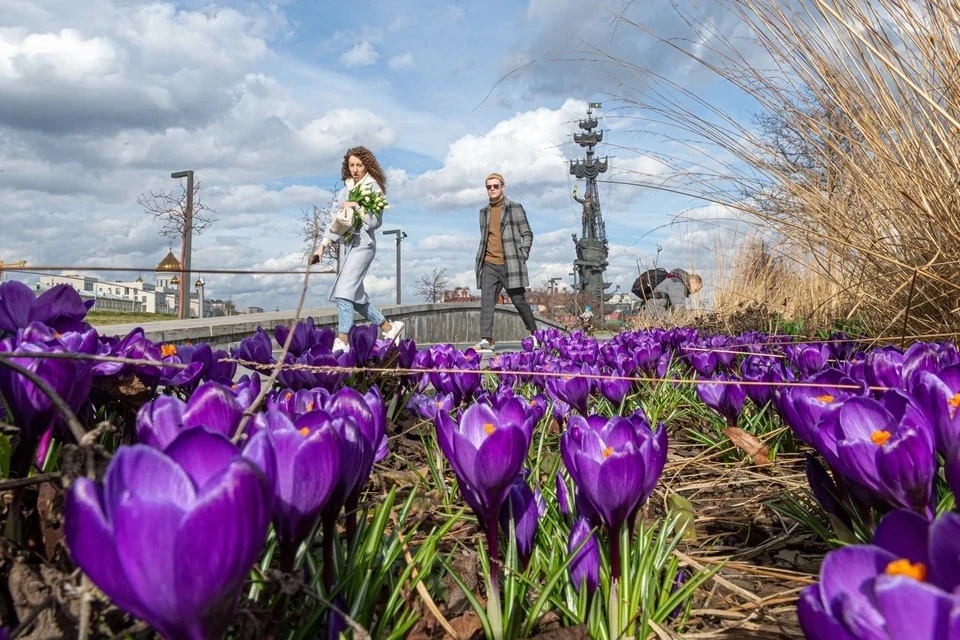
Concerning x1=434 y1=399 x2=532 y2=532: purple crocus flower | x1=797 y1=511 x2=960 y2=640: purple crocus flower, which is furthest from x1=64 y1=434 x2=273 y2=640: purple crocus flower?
x1=434 y1=399 x2=532 y2=532: purple crocus flower

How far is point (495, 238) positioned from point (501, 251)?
20 centimetres

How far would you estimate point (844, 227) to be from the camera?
9.86 feet

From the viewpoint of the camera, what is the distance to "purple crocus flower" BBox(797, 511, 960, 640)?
41 centimetres

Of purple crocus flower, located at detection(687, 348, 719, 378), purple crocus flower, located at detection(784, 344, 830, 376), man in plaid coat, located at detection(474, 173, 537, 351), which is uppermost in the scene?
man in plaid coat, located at detection(474, 173, 537, 351)

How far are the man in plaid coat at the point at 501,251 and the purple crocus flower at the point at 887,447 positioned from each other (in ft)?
26.7

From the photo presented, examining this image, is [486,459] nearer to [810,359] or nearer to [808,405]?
[808,405]

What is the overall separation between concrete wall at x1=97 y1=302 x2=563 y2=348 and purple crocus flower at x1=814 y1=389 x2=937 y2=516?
471 centimetres

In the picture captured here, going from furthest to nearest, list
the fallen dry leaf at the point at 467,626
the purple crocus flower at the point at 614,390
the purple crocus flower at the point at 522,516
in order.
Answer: the purple crocus flower at the point at 614,390
the purple crocus flower at the point at 522,516
the fallen dry leaf at the point at 467,626

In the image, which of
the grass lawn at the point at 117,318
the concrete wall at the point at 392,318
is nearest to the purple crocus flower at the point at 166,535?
the concrete wall at the point at 392,318

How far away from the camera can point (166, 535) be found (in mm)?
479

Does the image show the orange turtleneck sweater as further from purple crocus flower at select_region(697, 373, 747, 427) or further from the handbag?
purple crocus flower at select_region(697, 373, 747, 427)

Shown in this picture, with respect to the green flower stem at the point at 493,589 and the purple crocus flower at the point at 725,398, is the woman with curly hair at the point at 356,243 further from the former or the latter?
the green flower stem at the point at 493,589

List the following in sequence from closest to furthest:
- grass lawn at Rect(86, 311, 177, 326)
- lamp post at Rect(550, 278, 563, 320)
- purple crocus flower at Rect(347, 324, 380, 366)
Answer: purple crocus flower at Rect(347, 324, 380, 366), grass lawn at Rect(86, 311, 177, 326), lamp post at Rect(550, 278, 563, 320)

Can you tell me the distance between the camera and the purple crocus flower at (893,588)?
41 cm
